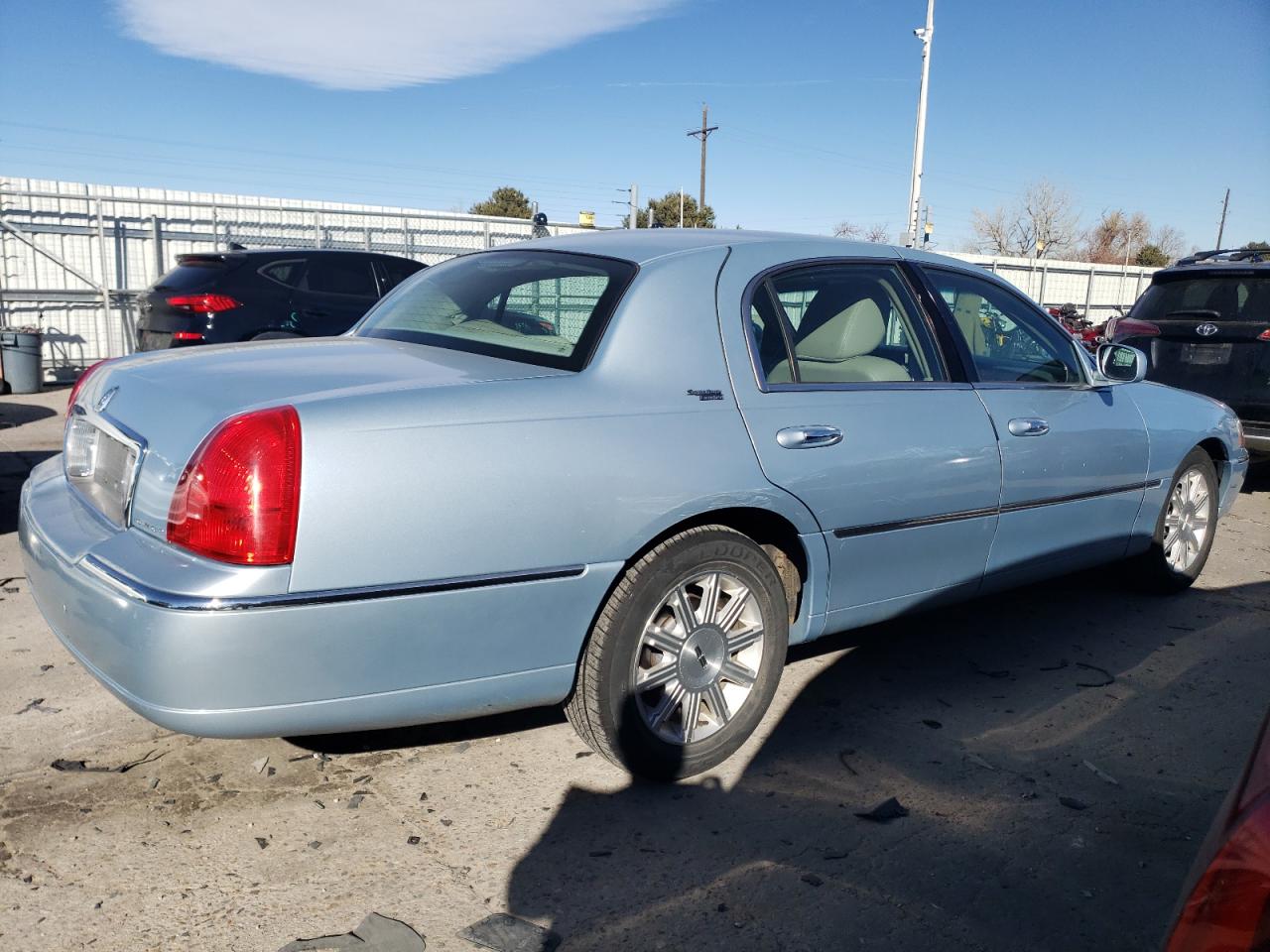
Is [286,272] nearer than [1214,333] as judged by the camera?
No

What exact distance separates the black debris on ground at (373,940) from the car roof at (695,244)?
200 cm

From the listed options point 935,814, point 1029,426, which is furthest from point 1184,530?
point 935,814

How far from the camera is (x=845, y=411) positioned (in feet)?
11.1

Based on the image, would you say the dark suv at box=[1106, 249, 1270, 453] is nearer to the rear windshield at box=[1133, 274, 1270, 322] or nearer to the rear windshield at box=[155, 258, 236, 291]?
the rear windshield at box=[1133, 274, 1270, 322]

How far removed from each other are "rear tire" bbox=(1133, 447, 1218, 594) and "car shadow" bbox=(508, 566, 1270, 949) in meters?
0.65

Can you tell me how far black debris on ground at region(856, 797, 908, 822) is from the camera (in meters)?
2.97

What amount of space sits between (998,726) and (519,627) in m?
1.90

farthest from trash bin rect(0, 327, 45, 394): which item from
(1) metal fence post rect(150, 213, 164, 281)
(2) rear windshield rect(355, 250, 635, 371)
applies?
(2) rear windshield rect(355, 250, 635, 371)

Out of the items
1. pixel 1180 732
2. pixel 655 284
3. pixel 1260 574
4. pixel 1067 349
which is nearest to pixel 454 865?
pixel 655 284

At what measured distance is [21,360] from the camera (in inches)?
497

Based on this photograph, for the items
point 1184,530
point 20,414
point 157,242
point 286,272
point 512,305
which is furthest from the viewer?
point 157,242

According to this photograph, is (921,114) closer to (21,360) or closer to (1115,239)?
(21,360)

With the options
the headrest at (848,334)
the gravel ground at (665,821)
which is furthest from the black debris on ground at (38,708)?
the headrest at (848,334)

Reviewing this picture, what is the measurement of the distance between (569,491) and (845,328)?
1.56 meters
